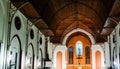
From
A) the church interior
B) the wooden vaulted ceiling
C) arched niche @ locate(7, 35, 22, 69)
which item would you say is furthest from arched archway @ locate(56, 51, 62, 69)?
arched niche @ locate(7, 35, 22, 69)

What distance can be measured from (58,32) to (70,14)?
6106mm

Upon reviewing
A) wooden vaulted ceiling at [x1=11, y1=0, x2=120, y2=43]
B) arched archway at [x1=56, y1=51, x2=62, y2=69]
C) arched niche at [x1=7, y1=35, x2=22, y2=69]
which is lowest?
arched archway at [x1=56, y1=51, x2=62, y2=69]

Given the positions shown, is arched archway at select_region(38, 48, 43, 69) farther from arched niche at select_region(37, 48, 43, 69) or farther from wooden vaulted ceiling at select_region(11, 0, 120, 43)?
wooden vaulted ceiling at select_region(11, 0, 120, 43)

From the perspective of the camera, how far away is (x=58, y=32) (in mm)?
34031

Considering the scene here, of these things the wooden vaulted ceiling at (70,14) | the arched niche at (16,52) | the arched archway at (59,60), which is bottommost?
the arched archway at (59,60)

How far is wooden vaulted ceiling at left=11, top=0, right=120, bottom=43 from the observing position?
17.4 metres

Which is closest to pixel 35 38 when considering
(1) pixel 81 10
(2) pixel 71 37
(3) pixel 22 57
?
(3) pixel 22 57

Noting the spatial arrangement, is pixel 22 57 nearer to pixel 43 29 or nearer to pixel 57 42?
pixel 43 29

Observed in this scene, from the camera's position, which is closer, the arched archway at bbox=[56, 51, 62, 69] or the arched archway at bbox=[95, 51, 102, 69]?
the arched archway at bbox=[95, 51, 102, 69]

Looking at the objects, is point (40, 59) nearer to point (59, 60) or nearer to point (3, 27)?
point (59, 60)

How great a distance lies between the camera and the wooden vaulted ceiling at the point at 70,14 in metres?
17.4

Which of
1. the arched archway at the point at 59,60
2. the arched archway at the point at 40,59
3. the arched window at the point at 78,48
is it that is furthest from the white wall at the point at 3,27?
the arched window at the point at 78,48

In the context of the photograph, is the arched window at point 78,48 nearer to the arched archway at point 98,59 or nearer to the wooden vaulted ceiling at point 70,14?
the arched archway at point 98,59

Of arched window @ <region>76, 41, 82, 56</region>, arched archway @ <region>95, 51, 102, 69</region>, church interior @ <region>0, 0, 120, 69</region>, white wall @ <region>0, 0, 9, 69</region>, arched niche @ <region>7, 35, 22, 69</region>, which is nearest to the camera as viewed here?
white wall @ <region>0, 0, 9, 69</region>
